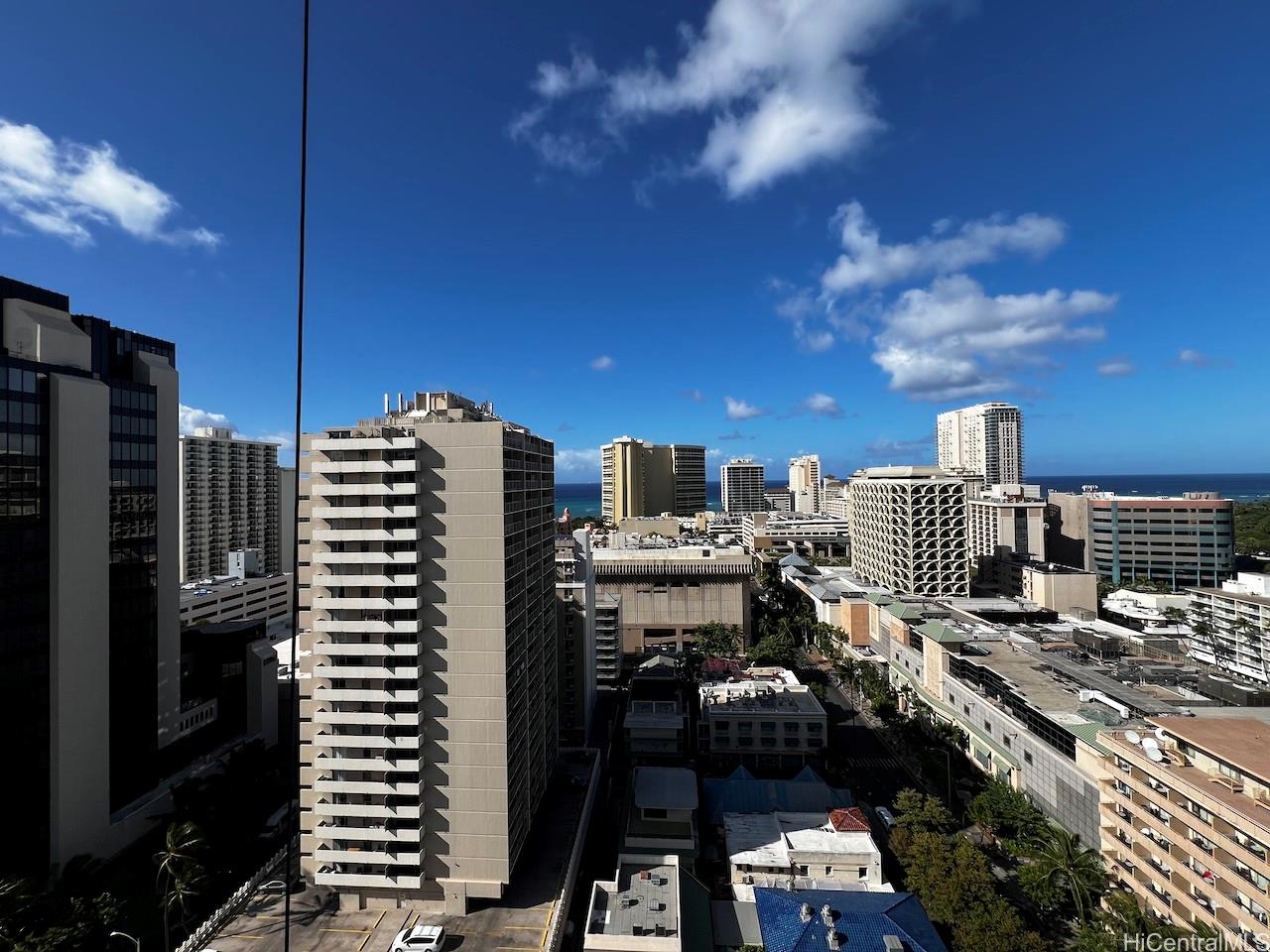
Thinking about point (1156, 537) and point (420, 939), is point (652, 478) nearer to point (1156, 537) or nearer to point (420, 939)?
point (1156, 537)

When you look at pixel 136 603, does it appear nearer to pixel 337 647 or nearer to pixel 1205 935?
pixel 337 647

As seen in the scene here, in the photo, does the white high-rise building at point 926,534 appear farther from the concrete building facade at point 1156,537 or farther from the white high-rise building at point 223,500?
the white high-rise building at point 223,500

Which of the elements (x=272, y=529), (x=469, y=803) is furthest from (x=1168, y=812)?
(x=272, y=529)

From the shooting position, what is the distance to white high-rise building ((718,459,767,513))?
185 m

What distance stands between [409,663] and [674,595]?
1893 inches

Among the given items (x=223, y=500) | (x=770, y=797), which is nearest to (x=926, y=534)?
(x=770, y=797)

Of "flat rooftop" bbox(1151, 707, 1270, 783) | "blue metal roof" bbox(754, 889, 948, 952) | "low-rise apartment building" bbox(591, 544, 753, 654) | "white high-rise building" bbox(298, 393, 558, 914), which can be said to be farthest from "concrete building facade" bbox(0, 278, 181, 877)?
"flat rooftop" bbox(1151, 707, 1270, 783)

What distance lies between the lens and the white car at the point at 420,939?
66.5 ft

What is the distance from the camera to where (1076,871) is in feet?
77.8

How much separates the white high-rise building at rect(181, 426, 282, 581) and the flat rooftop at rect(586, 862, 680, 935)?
68.7 m

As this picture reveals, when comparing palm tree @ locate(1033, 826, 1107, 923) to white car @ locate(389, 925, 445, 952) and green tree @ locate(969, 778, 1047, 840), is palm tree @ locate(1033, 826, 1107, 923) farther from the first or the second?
white car @ locate(389, 925, 445, 952)

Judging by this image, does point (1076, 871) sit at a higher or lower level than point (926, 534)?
lower

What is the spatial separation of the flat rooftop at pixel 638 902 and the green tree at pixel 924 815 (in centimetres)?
1154

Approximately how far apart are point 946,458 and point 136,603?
195328mm
